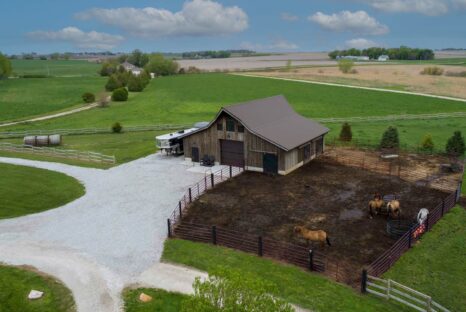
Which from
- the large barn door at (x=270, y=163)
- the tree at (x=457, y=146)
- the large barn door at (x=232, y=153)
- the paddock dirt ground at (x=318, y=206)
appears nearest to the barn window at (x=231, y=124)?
the large barn door at (x=232, y=153)

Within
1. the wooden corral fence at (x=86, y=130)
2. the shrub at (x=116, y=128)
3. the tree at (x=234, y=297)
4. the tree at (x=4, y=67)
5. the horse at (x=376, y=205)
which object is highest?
the tree at (x=4, y=67)

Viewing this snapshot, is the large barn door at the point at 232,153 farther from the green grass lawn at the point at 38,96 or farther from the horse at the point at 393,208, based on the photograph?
the green grass lawn at the point at 38,96

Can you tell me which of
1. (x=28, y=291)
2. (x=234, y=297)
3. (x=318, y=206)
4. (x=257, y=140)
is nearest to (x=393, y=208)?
(x=318, y=206)

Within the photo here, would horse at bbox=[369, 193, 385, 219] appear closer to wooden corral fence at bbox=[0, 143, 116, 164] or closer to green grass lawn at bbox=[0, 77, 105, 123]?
wooden corral fence at bbox=[0, 143, 116, 164]

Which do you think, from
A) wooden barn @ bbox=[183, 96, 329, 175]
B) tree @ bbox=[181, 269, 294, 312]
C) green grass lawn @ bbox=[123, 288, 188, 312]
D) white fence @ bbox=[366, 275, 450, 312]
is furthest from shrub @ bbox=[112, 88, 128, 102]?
tree @ bbox=[181, 269, 294, 312]

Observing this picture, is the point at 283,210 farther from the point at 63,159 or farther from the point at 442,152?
the point at 63,159

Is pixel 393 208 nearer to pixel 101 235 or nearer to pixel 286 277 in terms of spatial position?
pixel 286 277
